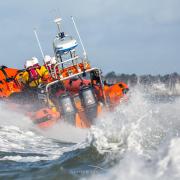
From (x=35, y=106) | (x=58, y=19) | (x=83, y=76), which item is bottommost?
(x=35, y=106)

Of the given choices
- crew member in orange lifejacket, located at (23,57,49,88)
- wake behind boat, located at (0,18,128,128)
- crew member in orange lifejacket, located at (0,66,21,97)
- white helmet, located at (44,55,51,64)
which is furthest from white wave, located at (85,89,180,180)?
crew member in orange lifejacket, located at (0,66,21,97)

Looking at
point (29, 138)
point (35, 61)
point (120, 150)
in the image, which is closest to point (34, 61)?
point (35, 61)

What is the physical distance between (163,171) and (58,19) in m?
9.83

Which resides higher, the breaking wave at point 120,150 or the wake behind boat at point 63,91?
the breaking wave at point 120,150

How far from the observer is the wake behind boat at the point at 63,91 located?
46.4ft

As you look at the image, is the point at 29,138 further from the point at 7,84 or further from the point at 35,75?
the point at 7,84

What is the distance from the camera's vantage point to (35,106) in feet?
52.1

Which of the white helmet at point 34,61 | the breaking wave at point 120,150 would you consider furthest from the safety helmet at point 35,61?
the breaking wave at point 120,150

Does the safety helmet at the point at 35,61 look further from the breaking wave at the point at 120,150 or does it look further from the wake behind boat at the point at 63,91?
the breaking wave at the point at 120,150

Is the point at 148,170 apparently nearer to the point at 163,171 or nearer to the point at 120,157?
the point at 163,171

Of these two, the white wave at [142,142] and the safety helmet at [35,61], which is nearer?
the white wave at [142,142]

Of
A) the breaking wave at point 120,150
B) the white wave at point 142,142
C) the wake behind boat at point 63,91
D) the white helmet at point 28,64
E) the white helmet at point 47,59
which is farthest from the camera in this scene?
the white helmet at point 28,64

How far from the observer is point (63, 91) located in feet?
48.9

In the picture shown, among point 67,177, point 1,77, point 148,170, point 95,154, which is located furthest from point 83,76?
point 148,170
